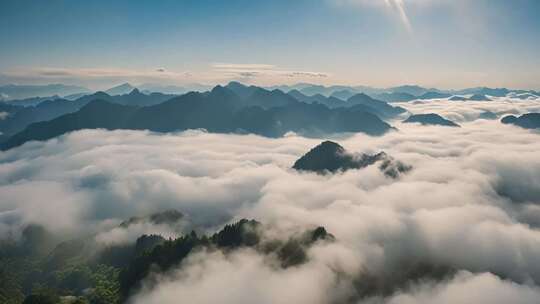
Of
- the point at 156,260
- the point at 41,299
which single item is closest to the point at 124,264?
the point at 156,260

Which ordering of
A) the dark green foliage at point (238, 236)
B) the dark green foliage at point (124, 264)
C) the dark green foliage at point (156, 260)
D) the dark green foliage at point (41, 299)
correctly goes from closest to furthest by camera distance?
the dark green foliage at point (41, 299)
the dark green foliage at point (124, 264)
the dark green foliage at point (156, 260)
the dark green foliage at point (238, 236)

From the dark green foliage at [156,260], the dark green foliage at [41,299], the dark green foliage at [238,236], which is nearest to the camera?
the dark green foliage at [41,299]

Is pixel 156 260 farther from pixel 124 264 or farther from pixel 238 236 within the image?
pixel 124 264

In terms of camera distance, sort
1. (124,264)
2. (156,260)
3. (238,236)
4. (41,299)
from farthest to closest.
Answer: (124,264) → (238,236) → (156,260) → (41,299)

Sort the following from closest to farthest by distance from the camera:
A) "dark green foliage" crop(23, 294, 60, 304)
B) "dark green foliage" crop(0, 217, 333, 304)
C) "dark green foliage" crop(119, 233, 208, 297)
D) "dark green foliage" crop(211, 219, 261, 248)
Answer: "dark green foliage" crop(23, 294, 60, 304)
"dark green foliage" crop(0, 217, 333, 304)
"dark green foliage" crop(119, 233, 208, 297)
"dark green foliage" crop(211, 219, 261, 248)

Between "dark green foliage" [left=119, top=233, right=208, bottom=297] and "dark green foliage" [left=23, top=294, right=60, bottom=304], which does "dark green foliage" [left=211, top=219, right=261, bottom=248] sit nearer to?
"dark green foliage" [left=119, top=233, right=208, bottom=297]

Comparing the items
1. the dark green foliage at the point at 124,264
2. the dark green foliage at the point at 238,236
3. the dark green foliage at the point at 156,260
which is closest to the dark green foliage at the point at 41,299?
the dark green foliage at the point at 124,264

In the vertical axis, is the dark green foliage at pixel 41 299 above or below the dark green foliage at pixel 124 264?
above

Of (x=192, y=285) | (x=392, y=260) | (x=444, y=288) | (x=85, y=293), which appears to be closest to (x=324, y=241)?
(x=392, y=260)

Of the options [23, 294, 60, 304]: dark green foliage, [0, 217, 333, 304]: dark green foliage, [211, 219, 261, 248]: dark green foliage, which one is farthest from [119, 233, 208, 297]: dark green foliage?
[23, 294, 60, 304]: dark green foliage

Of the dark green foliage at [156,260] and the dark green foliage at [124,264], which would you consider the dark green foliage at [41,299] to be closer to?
the dark green foliage at [124,264]

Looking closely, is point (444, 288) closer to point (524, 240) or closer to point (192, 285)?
point (524, 240)
